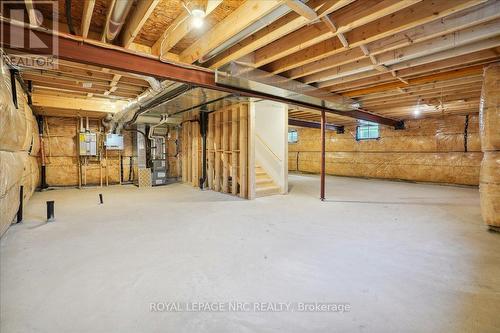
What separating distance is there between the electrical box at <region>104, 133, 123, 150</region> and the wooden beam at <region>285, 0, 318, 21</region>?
23.5ft

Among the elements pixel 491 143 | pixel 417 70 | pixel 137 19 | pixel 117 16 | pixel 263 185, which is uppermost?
pixel 417 70

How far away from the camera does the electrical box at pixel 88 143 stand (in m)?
7.06

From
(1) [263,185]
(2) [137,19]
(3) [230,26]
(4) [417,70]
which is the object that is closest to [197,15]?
(3) [230,26]

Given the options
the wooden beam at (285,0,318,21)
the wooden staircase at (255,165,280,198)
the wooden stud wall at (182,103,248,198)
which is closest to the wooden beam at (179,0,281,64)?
the wooden beam at (285,0,318,21)

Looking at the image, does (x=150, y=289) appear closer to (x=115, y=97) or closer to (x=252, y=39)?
(x=252, y=39)

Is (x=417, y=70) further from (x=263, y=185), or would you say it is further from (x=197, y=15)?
(x=263, y=185)

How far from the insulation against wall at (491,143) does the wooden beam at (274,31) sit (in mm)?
2458

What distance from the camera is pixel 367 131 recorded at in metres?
9.60

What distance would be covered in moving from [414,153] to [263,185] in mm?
6147

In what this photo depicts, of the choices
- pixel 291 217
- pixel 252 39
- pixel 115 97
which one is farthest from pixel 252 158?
pixel 115 97

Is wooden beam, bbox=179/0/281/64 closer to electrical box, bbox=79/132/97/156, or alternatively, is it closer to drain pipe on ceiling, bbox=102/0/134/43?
drain pipe on ceiling, bbox=102/0/134/43

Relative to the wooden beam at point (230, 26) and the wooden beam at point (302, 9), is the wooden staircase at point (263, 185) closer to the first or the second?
the wooden beam at point (230, 26)

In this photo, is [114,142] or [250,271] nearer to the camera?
[250,271]

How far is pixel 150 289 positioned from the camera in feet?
5.74
